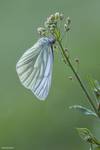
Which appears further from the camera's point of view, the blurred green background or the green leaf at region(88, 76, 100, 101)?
the blurred green background

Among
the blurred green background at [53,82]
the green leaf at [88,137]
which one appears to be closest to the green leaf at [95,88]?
the green leaf at [88,137]

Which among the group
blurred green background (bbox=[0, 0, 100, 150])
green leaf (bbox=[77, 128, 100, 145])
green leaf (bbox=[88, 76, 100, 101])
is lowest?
blurred green background (bbox=[0, 0, 100, 150])

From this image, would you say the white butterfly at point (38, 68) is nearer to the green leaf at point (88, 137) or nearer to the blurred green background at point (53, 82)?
the green leaf at point (88, 137)

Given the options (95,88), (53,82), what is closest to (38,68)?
(95,88)

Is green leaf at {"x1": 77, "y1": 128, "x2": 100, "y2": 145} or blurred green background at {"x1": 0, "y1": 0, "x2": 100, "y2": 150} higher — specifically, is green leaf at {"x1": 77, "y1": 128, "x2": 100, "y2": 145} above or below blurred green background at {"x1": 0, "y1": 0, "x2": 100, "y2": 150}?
above

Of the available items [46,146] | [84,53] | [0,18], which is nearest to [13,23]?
[0,18]

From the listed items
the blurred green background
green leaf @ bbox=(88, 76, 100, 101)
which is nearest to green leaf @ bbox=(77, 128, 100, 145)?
green leaf @ bbox=(88, 76, 100, 101)

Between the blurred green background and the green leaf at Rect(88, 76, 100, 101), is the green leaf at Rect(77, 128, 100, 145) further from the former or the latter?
the blurred green background

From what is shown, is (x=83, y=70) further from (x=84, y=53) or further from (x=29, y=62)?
(x=29, y=62)
